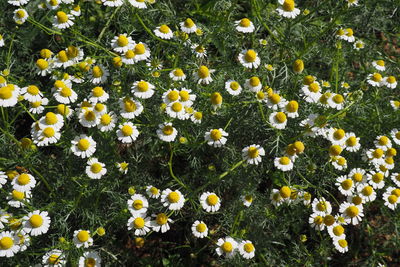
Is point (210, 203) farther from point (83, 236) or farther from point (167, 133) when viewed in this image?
point (83, 236)

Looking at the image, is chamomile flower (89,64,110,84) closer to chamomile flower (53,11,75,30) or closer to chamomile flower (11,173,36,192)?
chamomile flower (53,11,75,30)

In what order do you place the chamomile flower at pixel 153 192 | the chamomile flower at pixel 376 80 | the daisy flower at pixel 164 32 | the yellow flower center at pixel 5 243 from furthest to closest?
the chamomile flower at pixel 376 80 < the daisy flower at pixel 164 32 < the chamomile flower at pixel 153 192 < the yellow flower center at pixel 5 243

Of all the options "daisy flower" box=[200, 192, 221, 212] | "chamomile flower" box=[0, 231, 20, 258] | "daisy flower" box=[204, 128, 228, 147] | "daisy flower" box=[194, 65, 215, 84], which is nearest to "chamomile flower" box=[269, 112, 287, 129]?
"daisy flower" box=[204, 128, 228, 147]

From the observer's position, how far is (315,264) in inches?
126

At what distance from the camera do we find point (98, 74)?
3.02 meters

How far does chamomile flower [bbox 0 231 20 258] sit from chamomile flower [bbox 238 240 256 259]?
1.33m

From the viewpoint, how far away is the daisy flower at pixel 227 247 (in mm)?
2782

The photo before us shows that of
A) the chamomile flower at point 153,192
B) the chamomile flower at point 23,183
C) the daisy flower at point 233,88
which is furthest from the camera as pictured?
the daisy flower at point 233,88

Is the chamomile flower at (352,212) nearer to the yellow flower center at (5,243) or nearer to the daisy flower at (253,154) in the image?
the daisy flower at (253,154)

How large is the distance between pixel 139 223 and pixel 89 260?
1.23 feet

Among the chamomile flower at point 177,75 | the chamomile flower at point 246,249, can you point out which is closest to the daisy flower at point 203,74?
the chamomile flower at point 177,75

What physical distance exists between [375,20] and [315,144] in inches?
60.0

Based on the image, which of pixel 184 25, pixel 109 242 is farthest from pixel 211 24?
pixel 109 242

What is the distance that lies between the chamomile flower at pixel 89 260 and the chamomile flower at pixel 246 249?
88cm
